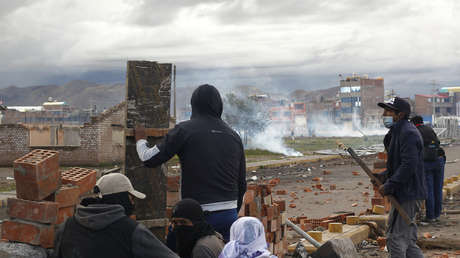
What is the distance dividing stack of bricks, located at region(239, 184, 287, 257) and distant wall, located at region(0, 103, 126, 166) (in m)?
21.7

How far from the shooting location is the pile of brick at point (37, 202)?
3824 millimetres

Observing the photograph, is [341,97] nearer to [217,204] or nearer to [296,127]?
[296,127]

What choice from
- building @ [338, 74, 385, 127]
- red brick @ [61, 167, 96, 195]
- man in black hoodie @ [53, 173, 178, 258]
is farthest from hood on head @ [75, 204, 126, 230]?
building @ [338, 74, 385, 127]

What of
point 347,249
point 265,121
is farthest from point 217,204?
point 265,121

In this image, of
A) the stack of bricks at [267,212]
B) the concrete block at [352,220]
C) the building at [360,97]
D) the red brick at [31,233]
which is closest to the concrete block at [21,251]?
the red brick at [31,233]

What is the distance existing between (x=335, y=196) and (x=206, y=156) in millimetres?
11279

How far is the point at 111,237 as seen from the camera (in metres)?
3.13

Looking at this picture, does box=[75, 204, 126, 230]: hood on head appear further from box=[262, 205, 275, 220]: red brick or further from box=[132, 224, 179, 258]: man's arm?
box=[262, 205, 275, 220]: red brick

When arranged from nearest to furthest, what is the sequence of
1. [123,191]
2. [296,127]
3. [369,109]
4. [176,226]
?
[123,191] < [176,226] < [296,127] < [369,109]

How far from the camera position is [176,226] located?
389 cm

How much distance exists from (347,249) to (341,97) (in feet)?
479

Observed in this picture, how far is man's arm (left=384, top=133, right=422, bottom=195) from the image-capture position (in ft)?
18.3

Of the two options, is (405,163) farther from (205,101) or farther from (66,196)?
(66,196)

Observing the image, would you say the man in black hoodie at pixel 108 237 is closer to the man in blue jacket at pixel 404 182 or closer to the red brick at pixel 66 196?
the red brick at pixel 66 196
